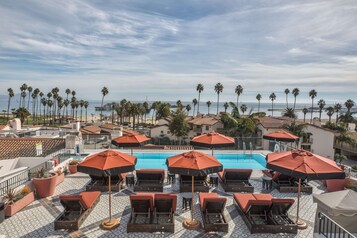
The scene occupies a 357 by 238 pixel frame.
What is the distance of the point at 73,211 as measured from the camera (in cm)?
945

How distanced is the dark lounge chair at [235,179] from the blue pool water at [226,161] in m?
6.28

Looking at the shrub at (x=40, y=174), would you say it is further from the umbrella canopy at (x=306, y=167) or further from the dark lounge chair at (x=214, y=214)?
the umbrella canopy at (x=306, y=167)

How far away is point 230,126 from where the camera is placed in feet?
121

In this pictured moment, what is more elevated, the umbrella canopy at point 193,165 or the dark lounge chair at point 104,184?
the umbrella canopy at point 193,165

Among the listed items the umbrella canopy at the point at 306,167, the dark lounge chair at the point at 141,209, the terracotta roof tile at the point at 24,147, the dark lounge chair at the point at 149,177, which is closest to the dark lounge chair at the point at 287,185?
the umbrella canopy at the point at 306,167

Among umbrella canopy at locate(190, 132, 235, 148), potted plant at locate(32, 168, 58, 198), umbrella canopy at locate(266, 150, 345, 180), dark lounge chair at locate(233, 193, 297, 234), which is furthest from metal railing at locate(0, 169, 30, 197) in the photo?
umbrella canopy at locate(266, 150, 345, 180)

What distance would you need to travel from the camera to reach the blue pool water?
19578mm

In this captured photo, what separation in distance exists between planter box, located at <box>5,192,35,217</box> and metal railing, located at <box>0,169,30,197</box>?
1.06 m

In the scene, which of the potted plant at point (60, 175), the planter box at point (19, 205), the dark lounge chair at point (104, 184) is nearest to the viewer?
the planter box at point (19, 205)

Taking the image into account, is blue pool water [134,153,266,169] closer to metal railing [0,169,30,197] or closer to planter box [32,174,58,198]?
planter box [32,174,58,198]

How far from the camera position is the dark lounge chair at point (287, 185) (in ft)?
41.5

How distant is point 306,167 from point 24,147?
18900 millimetres

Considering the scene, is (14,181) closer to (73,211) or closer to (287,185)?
(73,211)

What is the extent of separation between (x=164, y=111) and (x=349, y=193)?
202 feet
